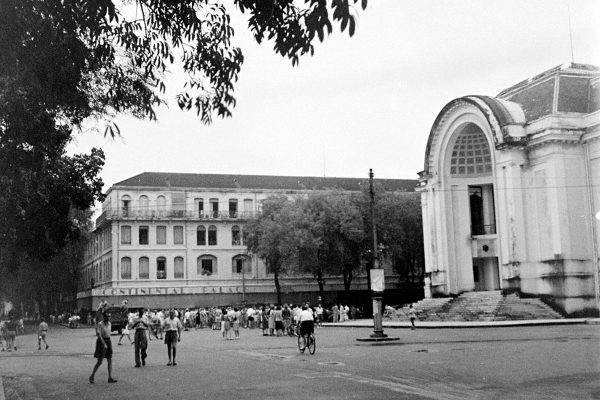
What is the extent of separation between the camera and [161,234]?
71625mm

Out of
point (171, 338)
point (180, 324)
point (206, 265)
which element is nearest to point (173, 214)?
point (206, 265)

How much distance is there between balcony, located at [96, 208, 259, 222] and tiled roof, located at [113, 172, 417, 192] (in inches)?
104

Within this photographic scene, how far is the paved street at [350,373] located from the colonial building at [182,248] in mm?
45584

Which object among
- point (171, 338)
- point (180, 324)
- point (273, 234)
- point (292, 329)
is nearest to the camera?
point (171, 338)

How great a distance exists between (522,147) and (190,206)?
127ft

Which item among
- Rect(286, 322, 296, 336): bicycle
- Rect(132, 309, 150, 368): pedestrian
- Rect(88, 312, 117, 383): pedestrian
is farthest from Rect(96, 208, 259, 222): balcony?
Rect(88, 312, 117, 383): pedestrian

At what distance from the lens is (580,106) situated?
138 feet

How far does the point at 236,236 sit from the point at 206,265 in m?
4.28

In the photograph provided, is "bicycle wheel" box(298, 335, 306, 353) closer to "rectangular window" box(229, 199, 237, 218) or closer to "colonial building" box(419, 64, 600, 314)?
"colonial building" box(419, 64, 600, 314)

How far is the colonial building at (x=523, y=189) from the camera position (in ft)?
133

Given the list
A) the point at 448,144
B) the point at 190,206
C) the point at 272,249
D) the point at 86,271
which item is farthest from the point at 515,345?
the point at 86,271

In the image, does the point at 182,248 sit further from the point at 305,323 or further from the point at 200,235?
the point at 305,323

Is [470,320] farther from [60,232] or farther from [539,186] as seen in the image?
[60,232]

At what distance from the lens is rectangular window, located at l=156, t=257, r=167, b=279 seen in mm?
71000
